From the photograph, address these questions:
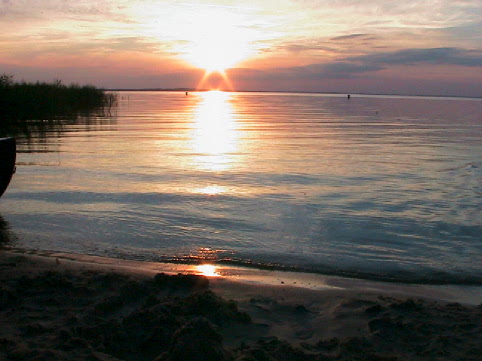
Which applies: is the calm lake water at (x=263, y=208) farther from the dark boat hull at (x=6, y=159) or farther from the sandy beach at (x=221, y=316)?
the sandy beach at (x=221, y=316)

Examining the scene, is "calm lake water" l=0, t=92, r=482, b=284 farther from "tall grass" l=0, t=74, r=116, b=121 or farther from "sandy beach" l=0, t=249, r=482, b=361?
"tall grass" l=0, t=74, r=116, b=121

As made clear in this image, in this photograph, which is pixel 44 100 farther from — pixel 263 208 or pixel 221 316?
pixel 221 316

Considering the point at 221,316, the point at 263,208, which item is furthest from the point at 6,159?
the point at 221,316

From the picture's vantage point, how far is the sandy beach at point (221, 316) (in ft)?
13.5

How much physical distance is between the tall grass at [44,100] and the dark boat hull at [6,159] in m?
24.1

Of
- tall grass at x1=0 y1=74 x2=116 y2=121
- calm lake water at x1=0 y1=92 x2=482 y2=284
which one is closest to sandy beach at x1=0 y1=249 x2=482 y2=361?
calm lake water at x1=0 y1=92 x2=482 y2=284

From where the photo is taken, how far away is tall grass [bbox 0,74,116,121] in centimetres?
3322

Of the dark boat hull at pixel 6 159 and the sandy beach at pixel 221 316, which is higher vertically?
the dark boat hull at pixel 6 159

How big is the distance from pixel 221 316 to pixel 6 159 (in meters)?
6.44

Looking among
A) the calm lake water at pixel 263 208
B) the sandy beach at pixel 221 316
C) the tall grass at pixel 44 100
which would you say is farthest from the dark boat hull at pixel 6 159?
the tall grass at pixel 44 100

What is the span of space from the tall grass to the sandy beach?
29.2m

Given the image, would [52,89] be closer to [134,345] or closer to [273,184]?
[273,184]

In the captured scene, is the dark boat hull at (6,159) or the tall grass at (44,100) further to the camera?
the tall grass at (44,100)

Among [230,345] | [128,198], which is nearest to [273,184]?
[128,198]
